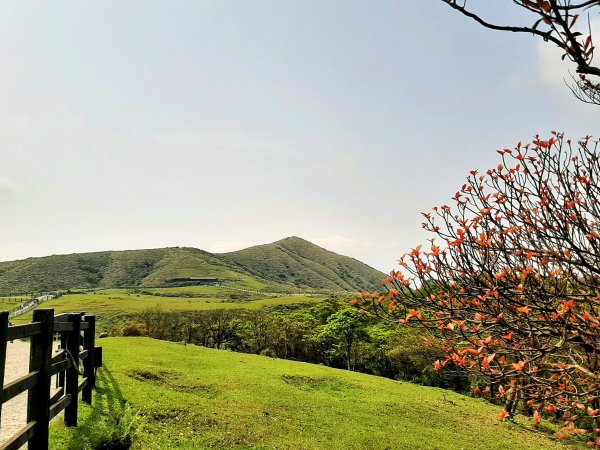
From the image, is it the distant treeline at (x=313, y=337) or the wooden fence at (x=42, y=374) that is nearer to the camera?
the wooden fence at (x=42, y=374)

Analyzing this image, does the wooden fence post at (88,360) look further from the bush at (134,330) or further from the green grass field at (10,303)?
the green grass field at (10,303)

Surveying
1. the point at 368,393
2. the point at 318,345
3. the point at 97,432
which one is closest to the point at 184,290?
the point at 318,345

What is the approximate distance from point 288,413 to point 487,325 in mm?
15738

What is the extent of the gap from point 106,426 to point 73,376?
5.89 ft

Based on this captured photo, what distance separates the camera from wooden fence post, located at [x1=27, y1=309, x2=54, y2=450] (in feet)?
21.1

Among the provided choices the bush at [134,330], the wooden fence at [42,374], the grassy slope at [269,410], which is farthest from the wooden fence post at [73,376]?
the bush at [134,330]

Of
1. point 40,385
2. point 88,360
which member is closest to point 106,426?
point 88,360

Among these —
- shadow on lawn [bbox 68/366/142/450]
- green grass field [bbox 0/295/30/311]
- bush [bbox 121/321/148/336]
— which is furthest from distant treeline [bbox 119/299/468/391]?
green grass field [bbox 0/295/30/311]

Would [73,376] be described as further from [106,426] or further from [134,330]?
[134,330]

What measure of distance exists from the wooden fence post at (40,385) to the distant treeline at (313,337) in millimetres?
39605

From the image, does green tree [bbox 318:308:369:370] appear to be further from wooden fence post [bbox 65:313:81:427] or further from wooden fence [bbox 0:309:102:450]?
wooden fence [bbox 0:309:102:450]

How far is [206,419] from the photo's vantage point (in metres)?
14.8

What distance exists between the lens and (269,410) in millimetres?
18406

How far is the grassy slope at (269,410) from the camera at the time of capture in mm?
13430
